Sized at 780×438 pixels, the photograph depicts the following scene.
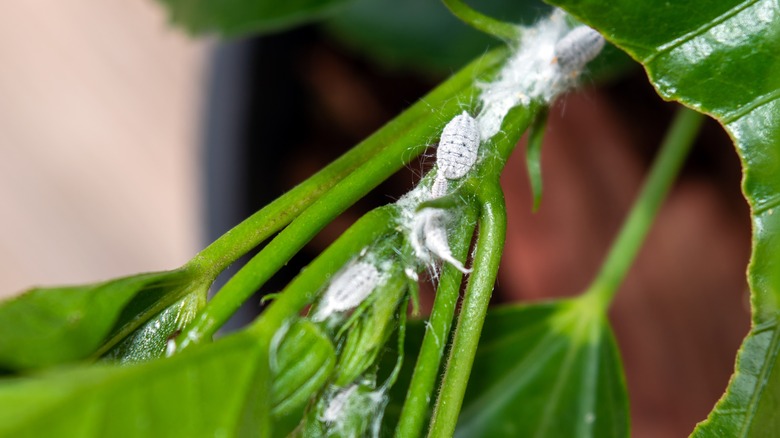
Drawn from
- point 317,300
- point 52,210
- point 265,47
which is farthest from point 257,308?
point 317,300

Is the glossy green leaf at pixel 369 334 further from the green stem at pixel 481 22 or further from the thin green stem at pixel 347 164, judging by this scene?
the green stem at pixel 481 22

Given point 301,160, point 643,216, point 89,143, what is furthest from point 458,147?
point 89,143

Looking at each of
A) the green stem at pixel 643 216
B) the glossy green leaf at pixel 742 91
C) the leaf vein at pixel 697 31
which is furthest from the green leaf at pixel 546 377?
the leaf vein at pixel 697 31

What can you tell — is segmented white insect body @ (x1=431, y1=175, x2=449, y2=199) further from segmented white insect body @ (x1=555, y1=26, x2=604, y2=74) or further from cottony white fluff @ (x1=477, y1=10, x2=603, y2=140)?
segmented white insect body @ (x1=555, y1=26, x2=604, y2=74)

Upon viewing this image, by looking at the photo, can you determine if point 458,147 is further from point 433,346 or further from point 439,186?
point 433,346

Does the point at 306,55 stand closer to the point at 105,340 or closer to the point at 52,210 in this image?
the point at 52,210
